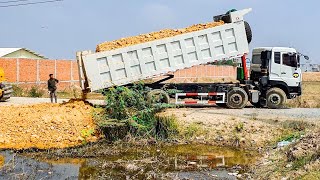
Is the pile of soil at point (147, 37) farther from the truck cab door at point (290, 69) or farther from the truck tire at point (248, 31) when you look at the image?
the truck cab door at point (290, 69)

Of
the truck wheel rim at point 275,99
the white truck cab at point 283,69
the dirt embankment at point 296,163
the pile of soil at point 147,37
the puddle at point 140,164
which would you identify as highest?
the pile of soil at point 147,37

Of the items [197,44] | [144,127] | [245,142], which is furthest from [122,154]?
[197,44]

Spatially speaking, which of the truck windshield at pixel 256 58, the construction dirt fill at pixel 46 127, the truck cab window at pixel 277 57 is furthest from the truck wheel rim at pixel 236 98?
the construction dirt fill at pixel 46 127

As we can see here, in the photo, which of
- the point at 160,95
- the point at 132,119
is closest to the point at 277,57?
the point at 160,95

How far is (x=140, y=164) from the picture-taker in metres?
9.30

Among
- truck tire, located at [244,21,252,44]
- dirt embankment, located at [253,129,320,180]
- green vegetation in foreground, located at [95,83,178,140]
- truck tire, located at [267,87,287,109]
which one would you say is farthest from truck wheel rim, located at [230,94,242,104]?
dirt embankment, located at [253,129,320,180]

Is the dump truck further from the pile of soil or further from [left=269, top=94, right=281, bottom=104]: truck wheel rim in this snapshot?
the pile of soil

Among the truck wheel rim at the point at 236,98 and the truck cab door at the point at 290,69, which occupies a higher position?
the truck cab door at the point at 290,69

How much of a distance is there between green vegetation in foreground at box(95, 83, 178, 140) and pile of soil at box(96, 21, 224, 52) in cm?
223

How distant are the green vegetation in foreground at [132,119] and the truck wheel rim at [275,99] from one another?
18.4ft

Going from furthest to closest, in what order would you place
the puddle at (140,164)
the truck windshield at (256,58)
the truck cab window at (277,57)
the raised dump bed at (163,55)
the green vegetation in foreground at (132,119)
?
the truck windshield at (256,58), the truck cab window at (277,57), the raised dump bed at (163,55), the green vegetation in foreground at (132,119), the puddle at (140,164)

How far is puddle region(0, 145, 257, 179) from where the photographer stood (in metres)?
8.39

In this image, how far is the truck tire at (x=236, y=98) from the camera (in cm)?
1609

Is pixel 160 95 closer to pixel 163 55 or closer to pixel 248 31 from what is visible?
pixel 163 55
